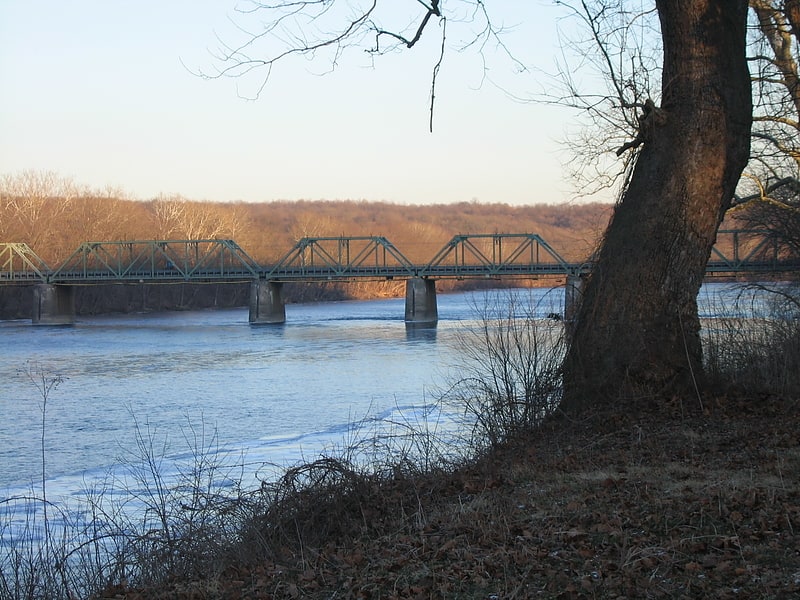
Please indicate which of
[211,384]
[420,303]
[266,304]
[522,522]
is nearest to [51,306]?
[266,304]

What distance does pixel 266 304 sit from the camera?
85.8 metres

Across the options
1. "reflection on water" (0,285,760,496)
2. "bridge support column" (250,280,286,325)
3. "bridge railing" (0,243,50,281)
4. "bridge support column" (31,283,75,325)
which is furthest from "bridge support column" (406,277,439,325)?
"bridge railing" (0,243,50,281)

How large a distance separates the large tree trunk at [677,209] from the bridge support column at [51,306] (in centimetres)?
8126

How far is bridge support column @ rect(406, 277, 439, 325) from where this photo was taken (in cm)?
7925

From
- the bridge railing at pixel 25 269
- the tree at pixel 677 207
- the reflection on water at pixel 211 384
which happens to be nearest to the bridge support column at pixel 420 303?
the reflection on water at pixel 211 384

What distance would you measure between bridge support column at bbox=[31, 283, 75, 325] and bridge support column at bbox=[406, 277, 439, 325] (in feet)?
98.4

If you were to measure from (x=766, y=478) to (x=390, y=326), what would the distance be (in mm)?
65199

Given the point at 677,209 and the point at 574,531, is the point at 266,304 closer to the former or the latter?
the point at 677,209

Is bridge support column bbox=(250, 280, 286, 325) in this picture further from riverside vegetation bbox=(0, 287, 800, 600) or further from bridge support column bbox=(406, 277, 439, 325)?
riverside vegetation bbox=(0, 287, 800, 600)

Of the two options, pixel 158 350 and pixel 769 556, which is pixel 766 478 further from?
pixel 158 350

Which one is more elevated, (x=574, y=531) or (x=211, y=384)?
(x=574, y=531)

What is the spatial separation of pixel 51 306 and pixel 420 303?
33024 mm

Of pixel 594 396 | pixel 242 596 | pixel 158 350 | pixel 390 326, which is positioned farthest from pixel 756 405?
pixel 390 326

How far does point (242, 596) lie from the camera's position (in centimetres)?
614
